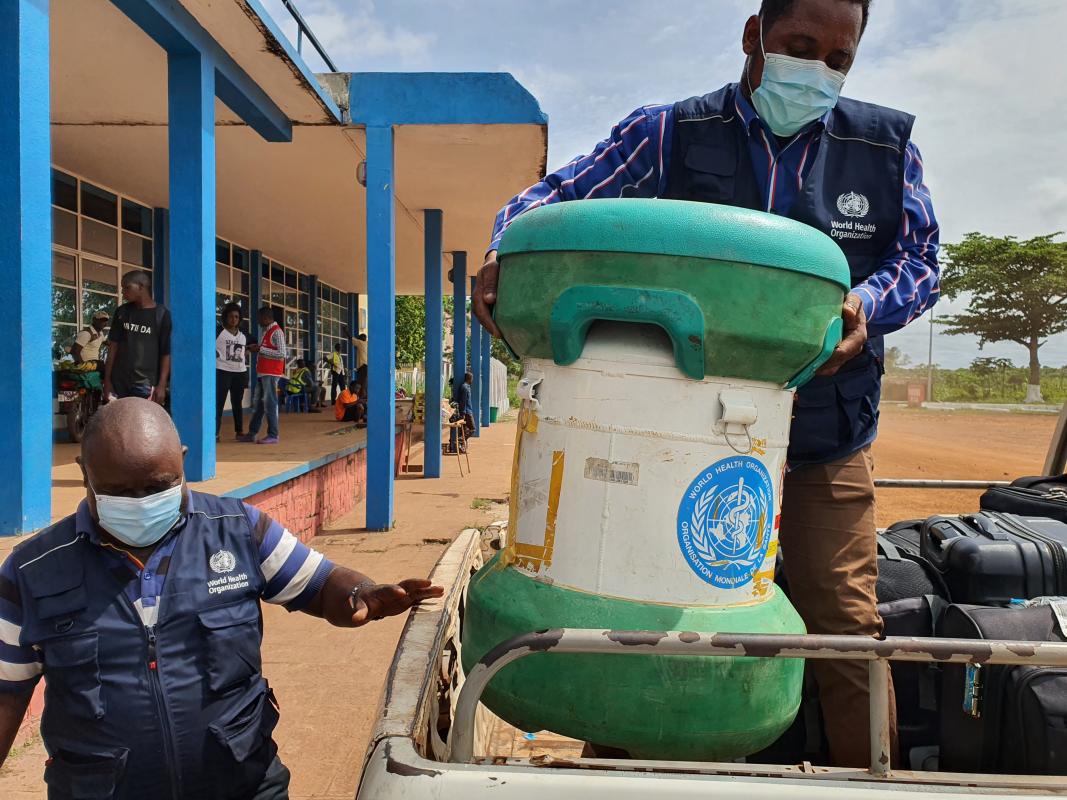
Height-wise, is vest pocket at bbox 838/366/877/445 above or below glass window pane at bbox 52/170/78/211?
below

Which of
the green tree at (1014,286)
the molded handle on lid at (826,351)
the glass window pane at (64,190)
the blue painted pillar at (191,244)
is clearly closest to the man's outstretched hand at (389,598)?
the molded handle on lid at (826,351)

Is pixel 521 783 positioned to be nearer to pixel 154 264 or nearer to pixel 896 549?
pixel 896 549

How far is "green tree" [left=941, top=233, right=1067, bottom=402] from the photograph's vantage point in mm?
38562

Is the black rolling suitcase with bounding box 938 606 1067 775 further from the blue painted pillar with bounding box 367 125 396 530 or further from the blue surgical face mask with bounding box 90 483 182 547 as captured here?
the blue painted pillar with bounding box 367 125 396 530

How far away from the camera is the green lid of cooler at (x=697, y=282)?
4.29 ft

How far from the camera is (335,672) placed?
420 centimetres

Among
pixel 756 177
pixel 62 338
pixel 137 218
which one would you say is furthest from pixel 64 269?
pixel 756 177

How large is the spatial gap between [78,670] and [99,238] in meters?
10.3

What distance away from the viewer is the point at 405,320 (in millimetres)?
38062

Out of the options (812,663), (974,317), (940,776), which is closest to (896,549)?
(812,663)

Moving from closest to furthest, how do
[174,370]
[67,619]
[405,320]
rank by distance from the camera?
[67,619] → [174,370] → [405,320]

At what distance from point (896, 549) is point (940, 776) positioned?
1149 millimetres

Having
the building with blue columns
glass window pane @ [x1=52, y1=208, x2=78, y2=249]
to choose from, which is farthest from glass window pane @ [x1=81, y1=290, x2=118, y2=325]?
glass window pane @ [x1=52, y1=208, x2=78, y2=249]

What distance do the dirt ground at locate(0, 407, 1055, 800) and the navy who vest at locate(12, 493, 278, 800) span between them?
5.20 ft
